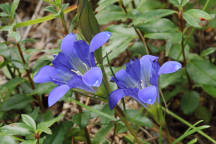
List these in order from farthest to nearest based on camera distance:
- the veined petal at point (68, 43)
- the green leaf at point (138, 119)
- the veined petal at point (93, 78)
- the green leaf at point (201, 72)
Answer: the green leaf at point (201, 72) < the green leaf at point (138, 119) < the veined petal at point (68, 43) < the veined petal at point (93, 78)

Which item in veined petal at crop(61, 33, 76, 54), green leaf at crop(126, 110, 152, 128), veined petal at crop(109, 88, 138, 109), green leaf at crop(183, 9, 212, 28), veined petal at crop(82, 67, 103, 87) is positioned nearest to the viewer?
veined petal at crop(82, 67, 103, 87)

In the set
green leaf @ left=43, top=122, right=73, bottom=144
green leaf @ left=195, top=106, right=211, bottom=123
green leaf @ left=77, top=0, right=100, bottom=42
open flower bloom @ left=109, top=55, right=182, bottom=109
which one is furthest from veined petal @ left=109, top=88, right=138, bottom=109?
green leaf @ left=195, top=106, right=211, bottom=123

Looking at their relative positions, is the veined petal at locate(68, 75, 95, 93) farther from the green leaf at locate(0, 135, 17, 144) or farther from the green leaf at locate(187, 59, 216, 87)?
the green leaf at locate(187, 59, 216, 87)

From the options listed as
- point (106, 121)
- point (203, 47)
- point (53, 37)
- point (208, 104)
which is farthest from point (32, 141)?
point (53, 37)

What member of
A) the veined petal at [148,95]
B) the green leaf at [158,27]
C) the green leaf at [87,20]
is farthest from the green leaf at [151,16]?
the veined petal at [148,95]

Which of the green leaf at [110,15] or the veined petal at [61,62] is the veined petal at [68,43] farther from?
the green leaf at [110,15]

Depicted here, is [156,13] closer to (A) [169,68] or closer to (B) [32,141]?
(A) [169,68]
